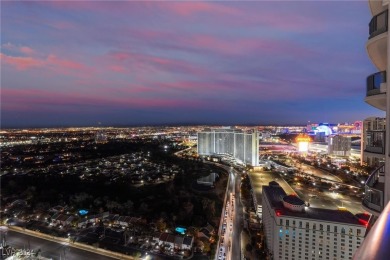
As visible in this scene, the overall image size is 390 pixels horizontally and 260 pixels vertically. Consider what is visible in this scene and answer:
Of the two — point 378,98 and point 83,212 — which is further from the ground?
point 378,98

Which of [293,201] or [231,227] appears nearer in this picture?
[293,201]

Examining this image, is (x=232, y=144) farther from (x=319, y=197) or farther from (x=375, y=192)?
(x=375, y=192)

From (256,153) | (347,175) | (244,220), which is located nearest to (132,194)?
(244,220)

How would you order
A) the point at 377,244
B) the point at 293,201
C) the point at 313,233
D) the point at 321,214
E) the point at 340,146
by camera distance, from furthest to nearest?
the point at 340,146
the point at 293,201
the point at 321,214
the point at 313,233
the point at 377,244

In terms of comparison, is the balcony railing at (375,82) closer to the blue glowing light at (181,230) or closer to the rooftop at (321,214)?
the rooftop at (321,214)

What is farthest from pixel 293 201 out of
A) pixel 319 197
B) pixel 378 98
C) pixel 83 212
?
pixel 83 212

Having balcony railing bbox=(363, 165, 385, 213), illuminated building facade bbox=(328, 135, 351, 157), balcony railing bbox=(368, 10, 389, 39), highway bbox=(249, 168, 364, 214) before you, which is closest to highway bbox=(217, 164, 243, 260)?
highway bbox=(249, 168, 364, 214)

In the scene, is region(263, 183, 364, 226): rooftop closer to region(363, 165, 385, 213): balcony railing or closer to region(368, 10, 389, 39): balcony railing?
region(363, 165, 385, 213): balcony railing

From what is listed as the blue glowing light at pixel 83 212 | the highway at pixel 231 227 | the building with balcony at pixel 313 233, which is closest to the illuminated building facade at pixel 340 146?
the highway at pixel 231 227
